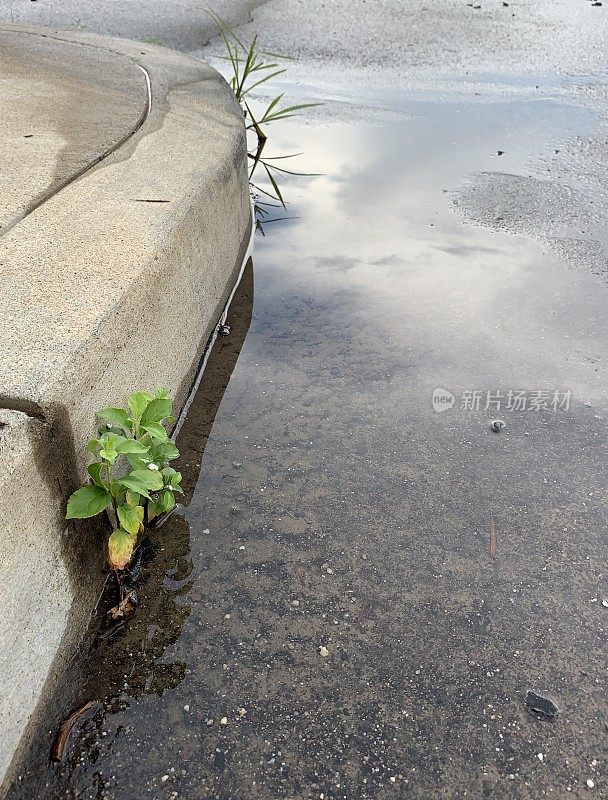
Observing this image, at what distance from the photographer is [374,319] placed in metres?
2.87

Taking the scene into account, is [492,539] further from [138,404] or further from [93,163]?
[93,163]

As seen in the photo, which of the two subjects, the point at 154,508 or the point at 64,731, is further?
the point at 154,508

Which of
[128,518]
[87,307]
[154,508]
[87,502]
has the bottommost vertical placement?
[154,508]

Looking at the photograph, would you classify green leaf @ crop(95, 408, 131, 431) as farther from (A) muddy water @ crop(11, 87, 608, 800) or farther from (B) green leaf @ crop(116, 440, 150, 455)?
(A) muddy water @ crop(11, 87, 608, 800)

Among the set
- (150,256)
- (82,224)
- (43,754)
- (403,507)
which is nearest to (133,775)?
(43,754)

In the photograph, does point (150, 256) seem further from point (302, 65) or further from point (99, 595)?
point (302, 65)

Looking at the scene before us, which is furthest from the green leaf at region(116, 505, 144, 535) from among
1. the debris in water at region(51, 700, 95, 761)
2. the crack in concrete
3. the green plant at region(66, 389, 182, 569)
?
the crack in concrete

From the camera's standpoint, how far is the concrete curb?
54.8 inches

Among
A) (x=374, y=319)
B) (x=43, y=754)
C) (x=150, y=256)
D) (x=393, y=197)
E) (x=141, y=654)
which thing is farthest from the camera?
(x=393, y=197)

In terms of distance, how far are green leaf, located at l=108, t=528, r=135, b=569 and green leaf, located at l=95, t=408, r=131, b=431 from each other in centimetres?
24

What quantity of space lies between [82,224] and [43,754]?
1379mm

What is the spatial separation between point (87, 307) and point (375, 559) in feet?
3.11

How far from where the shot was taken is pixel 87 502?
4.99 feet
